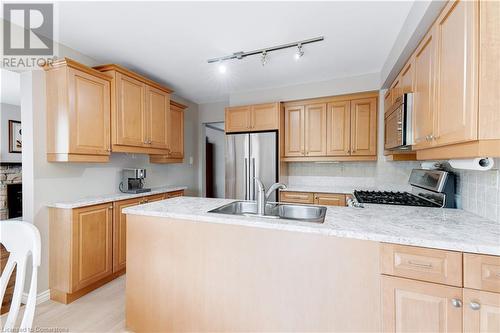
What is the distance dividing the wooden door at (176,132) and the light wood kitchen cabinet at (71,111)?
136cm

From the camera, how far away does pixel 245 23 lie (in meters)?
2.00

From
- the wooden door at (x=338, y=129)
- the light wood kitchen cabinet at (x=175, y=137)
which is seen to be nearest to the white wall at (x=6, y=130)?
the light wood kitchen cabinet at (x=175, y=137)

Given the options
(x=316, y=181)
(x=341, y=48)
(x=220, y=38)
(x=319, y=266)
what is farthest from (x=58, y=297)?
(x=341, y=48)

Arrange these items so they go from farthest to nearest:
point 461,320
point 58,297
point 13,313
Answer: point 58,297 → point 461,320 → point 13,313

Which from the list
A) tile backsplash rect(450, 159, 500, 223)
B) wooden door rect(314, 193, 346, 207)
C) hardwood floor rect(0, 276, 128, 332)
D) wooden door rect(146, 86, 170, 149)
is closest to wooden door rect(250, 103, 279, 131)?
wooden door rect(314, 193, 346, 207)

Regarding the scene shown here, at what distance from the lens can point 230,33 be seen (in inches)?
84.5

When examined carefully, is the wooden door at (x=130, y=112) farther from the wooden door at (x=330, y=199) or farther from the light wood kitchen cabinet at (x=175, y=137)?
the wooden door at (x=330, y=199)

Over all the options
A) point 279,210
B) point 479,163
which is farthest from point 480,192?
point 279,210

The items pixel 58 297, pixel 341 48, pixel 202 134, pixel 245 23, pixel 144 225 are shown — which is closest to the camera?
pixel 144 225

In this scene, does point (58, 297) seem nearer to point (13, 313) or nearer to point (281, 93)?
point (13, 313)

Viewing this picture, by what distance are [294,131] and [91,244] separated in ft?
9.58

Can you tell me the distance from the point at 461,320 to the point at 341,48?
7.88 feet

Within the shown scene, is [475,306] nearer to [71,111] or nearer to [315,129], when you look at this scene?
[315,129]

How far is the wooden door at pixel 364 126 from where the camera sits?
3.17 meters
